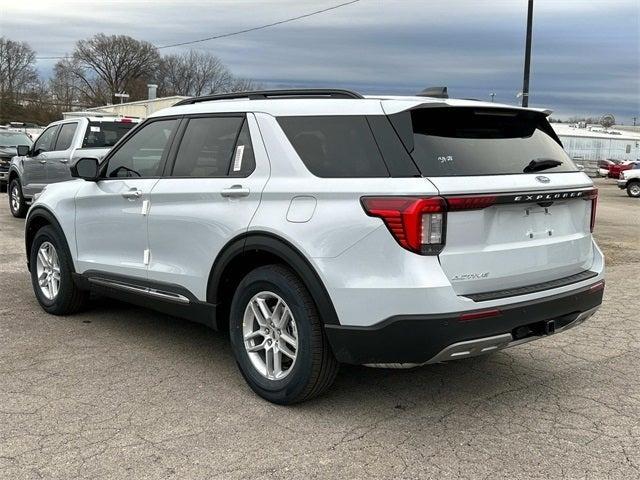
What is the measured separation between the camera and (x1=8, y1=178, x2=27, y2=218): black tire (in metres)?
12.6

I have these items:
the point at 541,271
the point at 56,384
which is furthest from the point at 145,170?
the point at 541,271

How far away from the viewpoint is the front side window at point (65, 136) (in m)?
10.8

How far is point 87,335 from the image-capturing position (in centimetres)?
527

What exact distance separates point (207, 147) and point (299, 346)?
154cm

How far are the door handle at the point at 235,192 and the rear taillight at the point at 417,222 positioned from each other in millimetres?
1003

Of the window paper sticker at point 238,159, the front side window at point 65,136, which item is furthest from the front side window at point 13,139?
the window paper sticker at point 238,159

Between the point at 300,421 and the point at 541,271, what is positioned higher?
the point at 541,271

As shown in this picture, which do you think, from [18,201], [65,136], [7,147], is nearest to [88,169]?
[65,136]

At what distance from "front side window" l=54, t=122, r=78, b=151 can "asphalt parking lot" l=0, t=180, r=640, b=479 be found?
19.7 ft

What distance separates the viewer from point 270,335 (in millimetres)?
3895

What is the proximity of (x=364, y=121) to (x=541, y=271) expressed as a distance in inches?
51.0

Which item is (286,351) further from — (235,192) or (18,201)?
(18,201)

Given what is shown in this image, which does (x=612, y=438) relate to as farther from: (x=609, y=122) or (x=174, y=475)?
(x=609, y=122)

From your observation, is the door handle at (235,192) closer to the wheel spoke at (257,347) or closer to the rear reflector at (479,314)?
the wheel spoke at (257,347)
